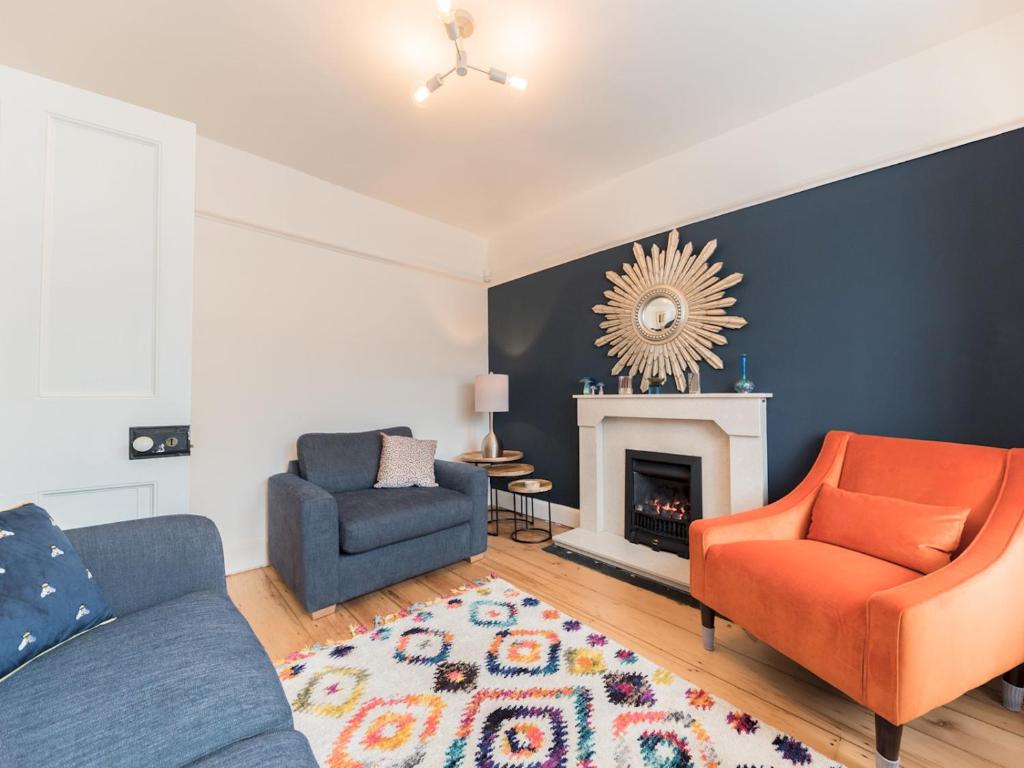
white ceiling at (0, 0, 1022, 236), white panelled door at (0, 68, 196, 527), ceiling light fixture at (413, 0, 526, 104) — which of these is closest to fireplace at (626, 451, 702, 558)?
white ceiling at (0, 0, 1022, 236)

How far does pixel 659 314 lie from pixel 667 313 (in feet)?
0.21

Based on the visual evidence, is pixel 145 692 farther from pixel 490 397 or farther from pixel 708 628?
pixel 490 397

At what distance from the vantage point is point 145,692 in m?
0.85

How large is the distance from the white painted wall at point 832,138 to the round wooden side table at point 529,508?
1.91 metres

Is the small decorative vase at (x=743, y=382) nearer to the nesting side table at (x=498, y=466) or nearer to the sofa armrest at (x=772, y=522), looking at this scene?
the sofa armrest at (x=772, y=522)

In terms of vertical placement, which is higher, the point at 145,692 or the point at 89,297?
the point at 89,297

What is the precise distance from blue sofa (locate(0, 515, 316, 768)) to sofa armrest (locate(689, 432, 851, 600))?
5.23 feet

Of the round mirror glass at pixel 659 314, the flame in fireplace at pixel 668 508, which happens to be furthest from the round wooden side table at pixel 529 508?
the round mirror glass at pixel 659 314

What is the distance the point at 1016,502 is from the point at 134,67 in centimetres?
407

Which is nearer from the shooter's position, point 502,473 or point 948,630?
point 948,630

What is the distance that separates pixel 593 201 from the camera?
3426mm

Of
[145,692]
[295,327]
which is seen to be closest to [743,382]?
[145,692]

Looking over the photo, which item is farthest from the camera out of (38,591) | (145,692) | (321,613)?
(321,613)

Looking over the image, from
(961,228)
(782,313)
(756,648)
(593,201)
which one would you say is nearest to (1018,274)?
(961,228)
